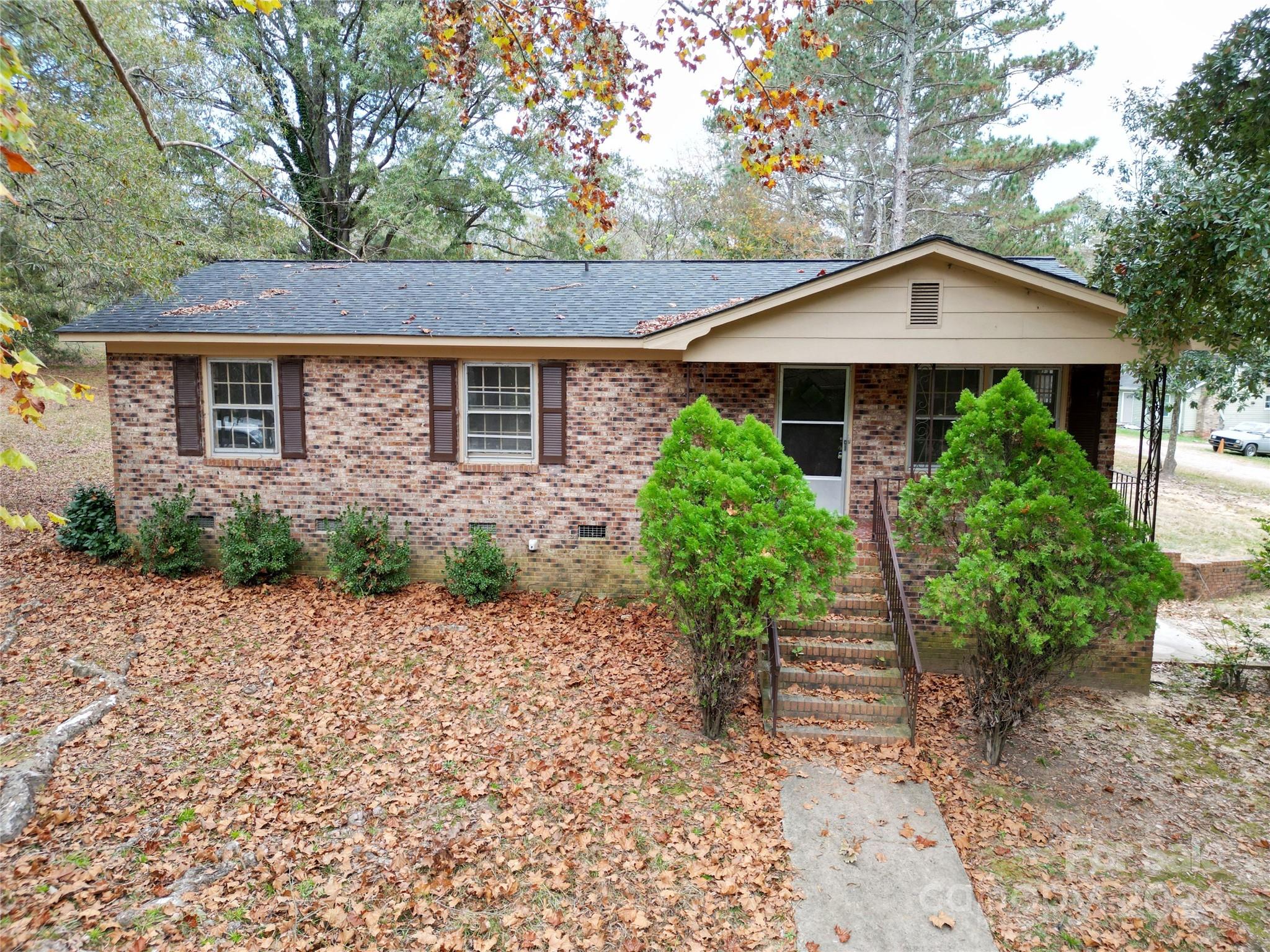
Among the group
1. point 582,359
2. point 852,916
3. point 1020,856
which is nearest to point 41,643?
point 582,359

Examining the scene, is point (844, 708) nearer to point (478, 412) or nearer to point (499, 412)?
point (499, 412)

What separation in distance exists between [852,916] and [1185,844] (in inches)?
114

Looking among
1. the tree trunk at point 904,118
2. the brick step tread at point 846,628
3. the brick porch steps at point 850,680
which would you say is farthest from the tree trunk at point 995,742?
the tree trunk at point 904,118

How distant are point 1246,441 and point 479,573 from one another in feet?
100

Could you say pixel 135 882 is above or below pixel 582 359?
below

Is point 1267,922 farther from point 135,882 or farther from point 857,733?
point 135,882

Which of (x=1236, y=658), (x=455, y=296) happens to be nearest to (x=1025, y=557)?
(x=1236, y=658)

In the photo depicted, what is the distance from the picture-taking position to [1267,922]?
4.74 metres

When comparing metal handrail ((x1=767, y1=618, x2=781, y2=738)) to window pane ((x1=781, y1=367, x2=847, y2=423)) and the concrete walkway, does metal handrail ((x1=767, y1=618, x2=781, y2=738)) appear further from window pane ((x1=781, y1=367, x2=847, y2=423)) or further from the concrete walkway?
window pane ((x1=781, y1=367, x2=847, y2=423))

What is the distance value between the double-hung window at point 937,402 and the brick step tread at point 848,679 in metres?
3.29

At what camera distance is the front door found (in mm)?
9562

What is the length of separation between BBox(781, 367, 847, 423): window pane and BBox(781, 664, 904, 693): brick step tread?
142 inches

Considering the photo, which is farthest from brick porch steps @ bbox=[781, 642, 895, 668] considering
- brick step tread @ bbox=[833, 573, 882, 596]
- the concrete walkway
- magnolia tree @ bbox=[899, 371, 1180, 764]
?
the concrete walkway

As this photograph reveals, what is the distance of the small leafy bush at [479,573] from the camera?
944 cm
